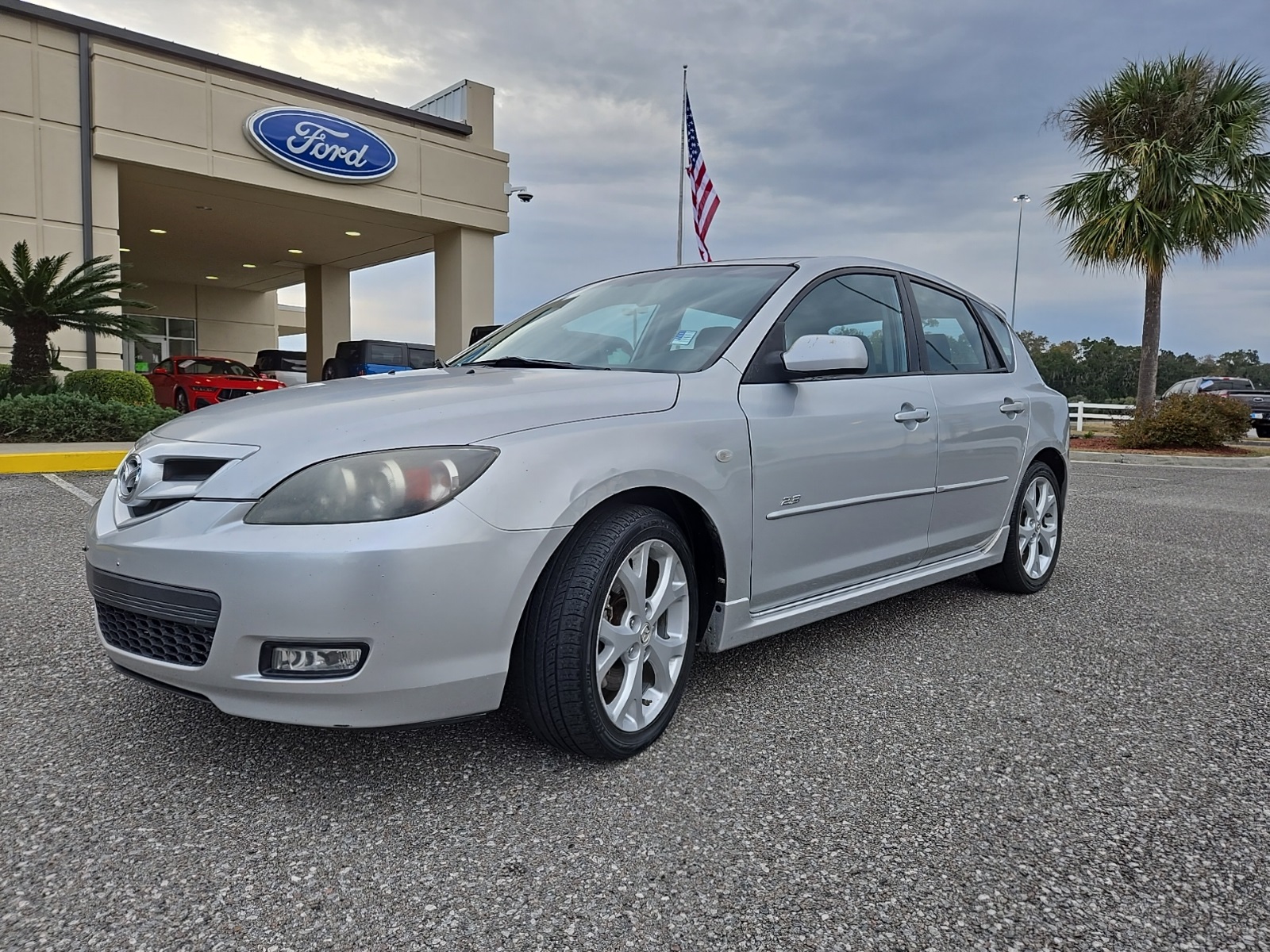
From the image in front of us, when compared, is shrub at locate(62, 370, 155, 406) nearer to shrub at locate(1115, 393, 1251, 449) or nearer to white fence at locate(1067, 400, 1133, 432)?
shrub at locate(1115, 393, 1251, 449)

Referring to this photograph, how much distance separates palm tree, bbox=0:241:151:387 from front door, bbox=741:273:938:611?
1090 centimetres

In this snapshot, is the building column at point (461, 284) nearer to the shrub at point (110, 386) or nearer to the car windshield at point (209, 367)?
the car windshield at point (209, 367)

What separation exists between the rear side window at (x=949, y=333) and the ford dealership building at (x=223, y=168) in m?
13.2

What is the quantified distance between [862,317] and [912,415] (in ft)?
1.47

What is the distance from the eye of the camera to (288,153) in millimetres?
16250

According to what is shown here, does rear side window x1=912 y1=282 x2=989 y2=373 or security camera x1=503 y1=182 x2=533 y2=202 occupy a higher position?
security camera x1=503 y1=182 x2=533 y2=202

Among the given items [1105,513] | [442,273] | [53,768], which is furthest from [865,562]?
[442,273]

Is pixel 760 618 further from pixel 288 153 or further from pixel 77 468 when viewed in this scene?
pixel 288 153

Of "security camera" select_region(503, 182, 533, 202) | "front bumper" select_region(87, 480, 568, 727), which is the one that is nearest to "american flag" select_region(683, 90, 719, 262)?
"security camera" select_region(503, 182, 533, 202)

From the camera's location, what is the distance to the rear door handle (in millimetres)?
3519

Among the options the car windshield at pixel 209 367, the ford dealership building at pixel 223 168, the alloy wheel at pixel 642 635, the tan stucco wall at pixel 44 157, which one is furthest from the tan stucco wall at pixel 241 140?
the alloy wheel at pixel 642 635

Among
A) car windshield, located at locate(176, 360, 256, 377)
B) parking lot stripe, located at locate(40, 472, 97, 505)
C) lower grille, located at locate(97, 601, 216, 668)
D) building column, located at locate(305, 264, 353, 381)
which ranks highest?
building column, located at locate(305, 264, 353, 381)

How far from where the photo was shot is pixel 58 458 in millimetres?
8750

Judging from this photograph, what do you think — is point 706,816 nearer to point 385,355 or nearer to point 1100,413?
point 385,355
